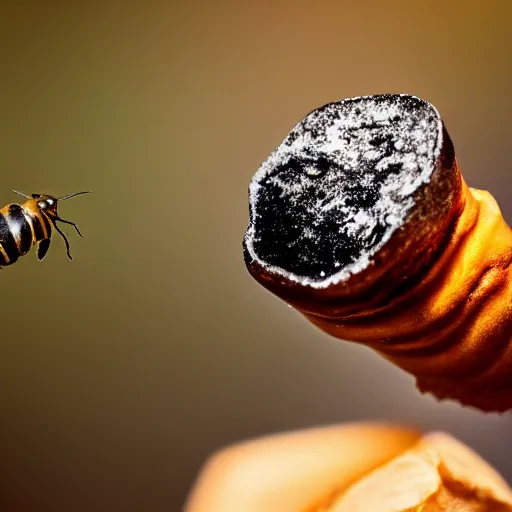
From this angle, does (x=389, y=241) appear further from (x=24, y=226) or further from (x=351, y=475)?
(x=351, y=475)

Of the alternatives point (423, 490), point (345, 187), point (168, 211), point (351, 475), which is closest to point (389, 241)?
point (345, 187)

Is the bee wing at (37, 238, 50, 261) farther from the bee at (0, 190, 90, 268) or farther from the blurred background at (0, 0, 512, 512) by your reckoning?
the blurred background at (0, 0, 512, 512)

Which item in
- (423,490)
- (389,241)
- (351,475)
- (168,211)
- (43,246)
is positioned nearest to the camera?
(389,241)

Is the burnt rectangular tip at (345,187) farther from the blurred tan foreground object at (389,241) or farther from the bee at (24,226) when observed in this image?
the bee at (24,226)

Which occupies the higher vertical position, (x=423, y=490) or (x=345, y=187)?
(x=345, y=187)

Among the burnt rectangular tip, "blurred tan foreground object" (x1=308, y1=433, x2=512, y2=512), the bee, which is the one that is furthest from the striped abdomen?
"blurred tan foreground object" (x1=308, y1=433, x2=512, y2=512)

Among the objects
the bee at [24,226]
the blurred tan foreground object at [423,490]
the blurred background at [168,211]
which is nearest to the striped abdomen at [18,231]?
the bee at [24,226]
